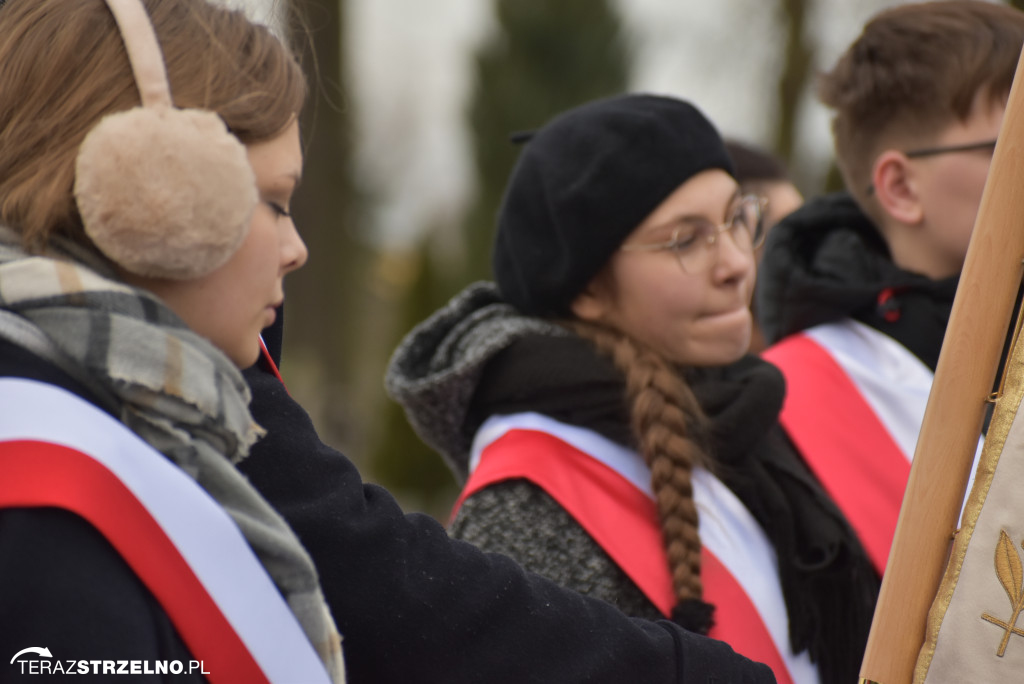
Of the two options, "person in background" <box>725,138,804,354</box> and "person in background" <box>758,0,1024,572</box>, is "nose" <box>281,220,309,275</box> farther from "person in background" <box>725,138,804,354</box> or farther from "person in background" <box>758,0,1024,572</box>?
"person in background" <box>725,138,804,354</box>

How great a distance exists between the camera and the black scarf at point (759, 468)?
211 cm

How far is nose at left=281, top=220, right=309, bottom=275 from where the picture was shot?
135cm

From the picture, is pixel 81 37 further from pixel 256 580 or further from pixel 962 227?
pixel 962 227

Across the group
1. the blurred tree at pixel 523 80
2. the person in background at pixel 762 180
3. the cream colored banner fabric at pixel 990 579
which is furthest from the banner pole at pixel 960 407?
the blurred tree at pixel 523 80

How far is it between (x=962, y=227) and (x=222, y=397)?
1938mm

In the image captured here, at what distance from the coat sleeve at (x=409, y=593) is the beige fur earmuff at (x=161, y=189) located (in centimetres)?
24

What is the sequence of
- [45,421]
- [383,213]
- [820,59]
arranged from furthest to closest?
1. [383,213]
2. [820,59]
3. [45,421]

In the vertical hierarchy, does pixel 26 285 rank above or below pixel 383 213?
above

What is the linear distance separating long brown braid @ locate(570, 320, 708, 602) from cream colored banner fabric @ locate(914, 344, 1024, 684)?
25.7 inches

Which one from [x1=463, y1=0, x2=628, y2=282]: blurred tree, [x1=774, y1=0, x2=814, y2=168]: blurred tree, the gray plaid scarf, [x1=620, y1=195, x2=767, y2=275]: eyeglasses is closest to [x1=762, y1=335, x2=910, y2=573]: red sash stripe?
[x1=620, y1=195, x2=767, y2=275]: eyeglasses

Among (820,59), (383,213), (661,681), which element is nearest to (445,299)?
(820,59)

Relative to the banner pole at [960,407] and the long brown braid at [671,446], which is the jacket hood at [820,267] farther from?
the banner pole at [960,407]

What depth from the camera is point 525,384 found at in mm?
2158

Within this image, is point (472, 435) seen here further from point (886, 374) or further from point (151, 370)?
point (151, 370)
